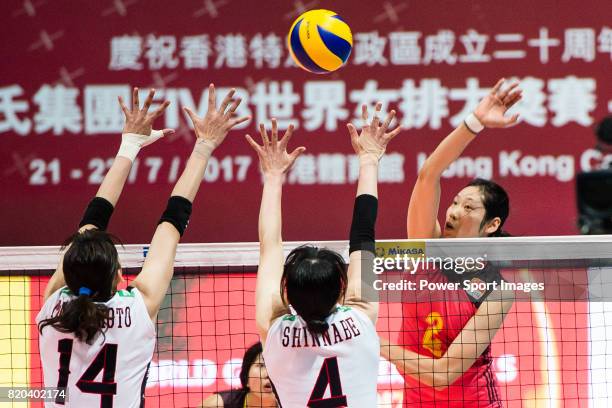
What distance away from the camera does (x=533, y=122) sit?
705 cm

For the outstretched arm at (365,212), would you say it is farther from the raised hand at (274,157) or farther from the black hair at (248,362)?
the black hair at (248,362)

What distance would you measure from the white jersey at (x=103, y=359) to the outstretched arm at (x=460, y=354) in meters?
1.09

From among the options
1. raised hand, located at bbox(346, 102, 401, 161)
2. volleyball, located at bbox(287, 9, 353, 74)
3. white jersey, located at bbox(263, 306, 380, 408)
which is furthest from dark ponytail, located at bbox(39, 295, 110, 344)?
volleyball, located at bbox(287, 9, 353, 74)

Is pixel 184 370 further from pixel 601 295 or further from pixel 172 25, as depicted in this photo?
pixel 172 25

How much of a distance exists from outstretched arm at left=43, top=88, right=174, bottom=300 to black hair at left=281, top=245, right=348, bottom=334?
806 millimetres

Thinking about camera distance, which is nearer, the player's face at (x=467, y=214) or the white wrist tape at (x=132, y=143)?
the white wrist tape at (x=132, y=143)

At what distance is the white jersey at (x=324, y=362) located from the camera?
248 centimetres

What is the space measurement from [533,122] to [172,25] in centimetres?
288

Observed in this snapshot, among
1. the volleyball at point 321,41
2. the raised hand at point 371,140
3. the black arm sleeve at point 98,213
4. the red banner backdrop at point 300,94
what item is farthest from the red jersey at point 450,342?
the red banner backdrop at point 300,94

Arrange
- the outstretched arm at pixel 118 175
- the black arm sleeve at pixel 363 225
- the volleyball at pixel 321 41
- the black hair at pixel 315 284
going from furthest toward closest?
the volleyball at pixel 321 41 → the outstretched arm at pixel 118 175 → the black arm sleeve at pixel 363 225 → the black hair at pixel 315 284

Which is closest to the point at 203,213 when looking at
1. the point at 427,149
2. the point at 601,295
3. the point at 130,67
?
the point at 130,67

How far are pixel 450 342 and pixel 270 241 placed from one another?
0.95 metres

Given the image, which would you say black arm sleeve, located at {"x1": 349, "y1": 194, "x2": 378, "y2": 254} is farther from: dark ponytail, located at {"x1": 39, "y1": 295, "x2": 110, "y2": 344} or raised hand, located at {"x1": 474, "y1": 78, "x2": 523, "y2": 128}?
raised hand, located at {"x1": 474, "y1": 78, "x2": 523, "y2": 128}

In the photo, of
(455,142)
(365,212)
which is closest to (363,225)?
(365,212)
